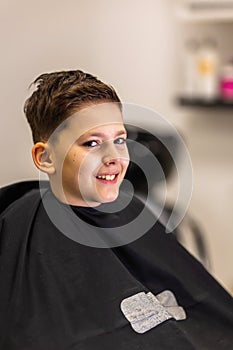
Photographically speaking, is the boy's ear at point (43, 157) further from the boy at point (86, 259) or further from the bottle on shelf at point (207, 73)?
the bottle on shelf at point (207, 73)

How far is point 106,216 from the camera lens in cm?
90

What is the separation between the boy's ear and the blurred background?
4.37 ft

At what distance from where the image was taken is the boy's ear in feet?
2.52

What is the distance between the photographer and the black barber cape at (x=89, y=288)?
2.61 feet

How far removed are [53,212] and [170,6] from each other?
1963mm

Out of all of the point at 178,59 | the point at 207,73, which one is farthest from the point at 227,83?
the point at 178,59

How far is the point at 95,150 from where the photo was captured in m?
0.75

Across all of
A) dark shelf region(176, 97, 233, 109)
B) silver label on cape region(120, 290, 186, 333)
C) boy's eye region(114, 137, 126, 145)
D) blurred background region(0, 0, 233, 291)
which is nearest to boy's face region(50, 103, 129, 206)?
boy's eye region(114, 137, 126, 145)

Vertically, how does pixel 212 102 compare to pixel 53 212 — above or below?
below

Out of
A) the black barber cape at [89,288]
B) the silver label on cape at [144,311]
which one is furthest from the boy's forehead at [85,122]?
the silver label on cape at [144,311]

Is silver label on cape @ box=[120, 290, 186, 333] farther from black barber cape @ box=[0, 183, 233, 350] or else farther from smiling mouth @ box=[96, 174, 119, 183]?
smiling mouth @ box=[96, 174, 119, 183]

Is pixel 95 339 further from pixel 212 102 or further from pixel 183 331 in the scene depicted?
pixel 212 102

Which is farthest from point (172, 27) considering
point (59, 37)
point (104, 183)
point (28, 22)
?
point (104, 183)

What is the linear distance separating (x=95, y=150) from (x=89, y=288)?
0.66ft
